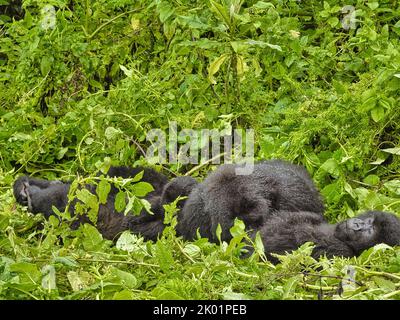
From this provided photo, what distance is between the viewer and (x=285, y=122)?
198 inches

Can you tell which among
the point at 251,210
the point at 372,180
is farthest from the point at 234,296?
the point at 372,180

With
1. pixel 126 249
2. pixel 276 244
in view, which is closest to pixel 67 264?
pixel 126 249

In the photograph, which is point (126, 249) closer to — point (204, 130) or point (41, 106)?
point (204, 130)

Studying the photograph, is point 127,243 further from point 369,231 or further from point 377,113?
point 377,113

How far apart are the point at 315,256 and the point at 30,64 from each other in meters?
2.70

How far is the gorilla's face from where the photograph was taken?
3.79m

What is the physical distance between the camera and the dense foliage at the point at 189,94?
14.4 feet

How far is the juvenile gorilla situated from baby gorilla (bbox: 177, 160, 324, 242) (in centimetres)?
14

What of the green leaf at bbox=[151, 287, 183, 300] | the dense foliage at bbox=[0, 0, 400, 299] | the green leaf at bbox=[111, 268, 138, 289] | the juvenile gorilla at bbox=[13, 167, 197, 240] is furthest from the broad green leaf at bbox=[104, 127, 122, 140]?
the green leaf at bbox=[151, 287, 183, 300]

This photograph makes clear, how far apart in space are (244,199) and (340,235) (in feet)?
1.54

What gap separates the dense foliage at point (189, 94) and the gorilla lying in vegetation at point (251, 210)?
0.13 m

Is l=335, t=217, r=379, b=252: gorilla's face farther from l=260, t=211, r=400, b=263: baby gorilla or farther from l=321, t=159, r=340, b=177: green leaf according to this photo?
l=321, t=159, r=340, b=177: green leaf

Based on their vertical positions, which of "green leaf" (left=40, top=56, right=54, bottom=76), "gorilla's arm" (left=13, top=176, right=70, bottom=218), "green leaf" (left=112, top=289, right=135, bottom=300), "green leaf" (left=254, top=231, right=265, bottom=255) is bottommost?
"gorilla's arm" (left=13, top=176, right=70, bottom=218)

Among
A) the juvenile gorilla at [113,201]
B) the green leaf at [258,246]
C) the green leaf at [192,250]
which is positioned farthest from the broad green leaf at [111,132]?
the green leaf at [258,246]
